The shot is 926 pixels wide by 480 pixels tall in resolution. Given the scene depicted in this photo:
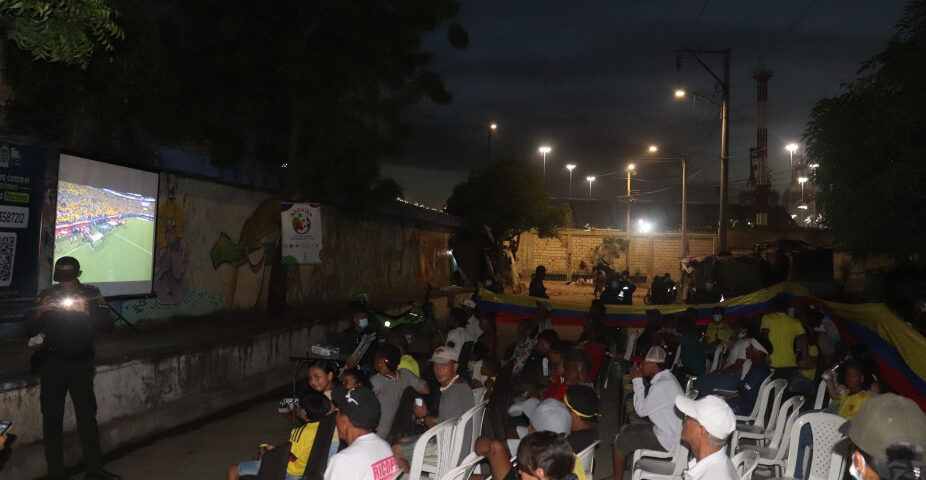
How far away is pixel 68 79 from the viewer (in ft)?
28.8

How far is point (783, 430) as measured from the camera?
6.93m

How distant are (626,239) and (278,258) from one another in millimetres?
37901

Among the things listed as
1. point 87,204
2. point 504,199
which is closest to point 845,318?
point 87,204

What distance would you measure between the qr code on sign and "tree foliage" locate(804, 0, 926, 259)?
1164 cm

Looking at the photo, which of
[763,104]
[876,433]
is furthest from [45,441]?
[763,104]

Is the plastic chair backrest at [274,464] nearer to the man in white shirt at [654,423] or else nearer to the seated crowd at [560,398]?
the seated crowd at [560,398]

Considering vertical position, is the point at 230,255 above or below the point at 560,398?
above

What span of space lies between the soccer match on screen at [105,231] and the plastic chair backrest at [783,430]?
8.62m

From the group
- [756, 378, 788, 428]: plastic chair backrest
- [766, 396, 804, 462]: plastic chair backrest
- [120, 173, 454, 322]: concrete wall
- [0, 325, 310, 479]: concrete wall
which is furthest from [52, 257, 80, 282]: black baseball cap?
[756, 378, 788, 428]: plastic chair backrest

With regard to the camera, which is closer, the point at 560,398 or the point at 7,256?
the point at 560,398

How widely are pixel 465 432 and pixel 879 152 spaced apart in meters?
8.64

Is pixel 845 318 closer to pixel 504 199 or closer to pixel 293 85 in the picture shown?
A: pixel 293 85

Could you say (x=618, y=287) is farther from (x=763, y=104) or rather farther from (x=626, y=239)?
(x=763, y=104)

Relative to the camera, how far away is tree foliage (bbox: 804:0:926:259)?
10.7 m
